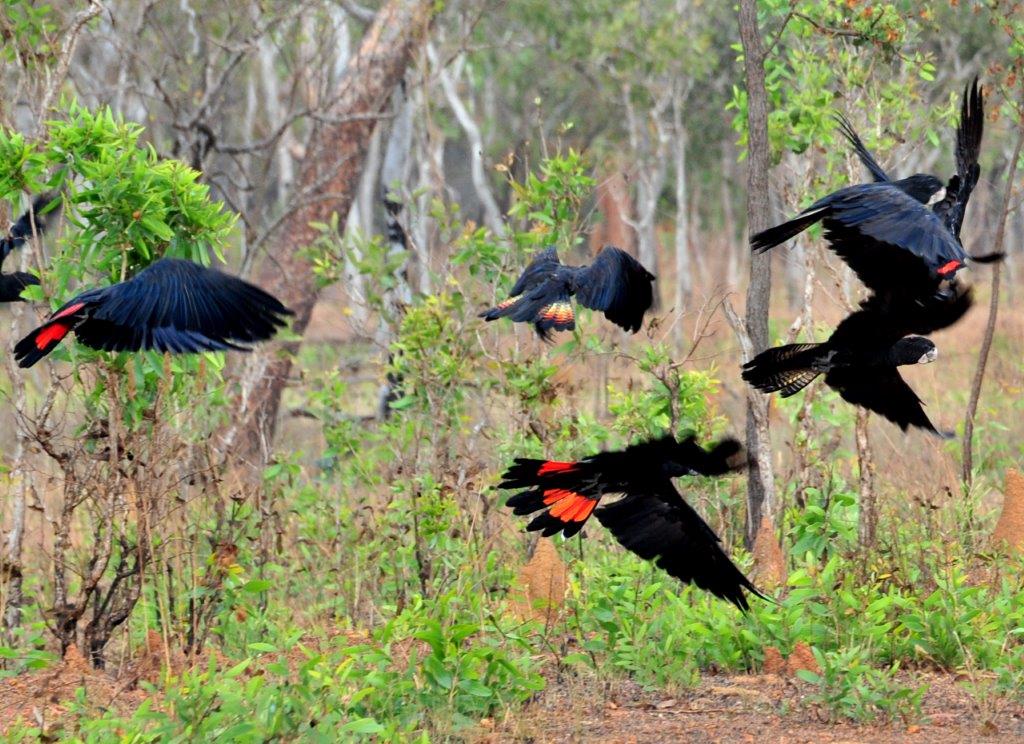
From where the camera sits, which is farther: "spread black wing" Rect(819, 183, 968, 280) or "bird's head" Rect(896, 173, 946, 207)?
"bird's head" Rect(896, 173, 946, 207)

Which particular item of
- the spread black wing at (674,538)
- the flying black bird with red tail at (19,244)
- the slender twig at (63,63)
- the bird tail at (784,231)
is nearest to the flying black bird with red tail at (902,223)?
the bird tail at (784,231)

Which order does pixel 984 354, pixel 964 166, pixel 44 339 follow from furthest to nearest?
pixel 984 354
pixel 964 166
pixel 44 339

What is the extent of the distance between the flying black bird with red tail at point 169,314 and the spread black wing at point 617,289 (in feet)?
6.20

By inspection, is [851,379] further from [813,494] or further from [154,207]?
[154,207]

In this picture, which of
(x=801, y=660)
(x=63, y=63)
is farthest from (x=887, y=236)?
(x=63, y=63)

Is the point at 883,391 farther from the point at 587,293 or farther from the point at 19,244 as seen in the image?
the point at 19,244

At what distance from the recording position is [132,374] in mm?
5336

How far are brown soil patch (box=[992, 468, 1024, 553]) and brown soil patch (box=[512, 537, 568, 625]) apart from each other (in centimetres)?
206

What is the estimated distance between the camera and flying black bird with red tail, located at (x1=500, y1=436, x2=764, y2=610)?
4730 millimetres

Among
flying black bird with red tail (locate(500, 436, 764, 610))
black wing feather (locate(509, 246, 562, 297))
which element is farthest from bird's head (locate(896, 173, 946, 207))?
black wing feather (locate(509, 246, 562, 297))

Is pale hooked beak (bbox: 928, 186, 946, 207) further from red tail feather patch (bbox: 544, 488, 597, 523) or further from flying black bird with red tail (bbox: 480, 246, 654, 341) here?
red tail feather patch (bbox: 544, 488, 597, 523)

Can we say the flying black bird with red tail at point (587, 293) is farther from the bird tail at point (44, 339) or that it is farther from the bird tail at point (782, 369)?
the bird tail at point (44, 339)

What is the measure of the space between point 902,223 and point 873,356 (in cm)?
94

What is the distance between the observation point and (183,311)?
15.3 feet
